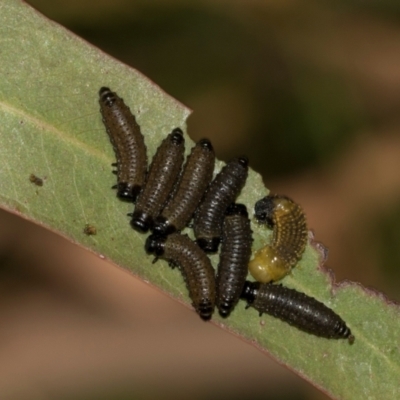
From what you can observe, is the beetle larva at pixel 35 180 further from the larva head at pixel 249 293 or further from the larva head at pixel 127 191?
the larva head at pixel 249 293

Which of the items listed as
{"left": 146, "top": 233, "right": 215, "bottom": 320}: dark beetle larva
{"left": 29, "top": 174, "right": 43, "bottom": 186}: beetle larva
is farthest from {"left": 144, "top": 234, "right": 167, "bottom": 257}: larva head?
{"left": 29, "top": 174, "right": 43, "bottom": 186}: beetle larva

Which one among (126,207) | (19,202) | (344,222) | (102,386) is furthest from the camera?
(344,222)

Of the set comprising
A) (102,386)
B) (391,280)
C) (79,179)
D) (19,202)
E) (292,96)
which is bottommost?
(102,386)

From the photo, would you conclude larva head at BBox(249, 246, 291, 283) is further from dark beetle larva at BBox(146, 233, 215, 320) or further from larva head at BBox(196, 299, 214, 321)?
larva head at BBox(196, 299, 214, 321)

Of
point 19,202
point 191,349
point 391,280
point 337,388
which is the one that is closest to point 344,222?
point 391,280

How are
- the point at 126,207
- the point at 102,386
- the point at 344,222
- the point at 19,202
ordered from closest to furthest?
the point at 19,202 < the point at 126,207 < the point at 102,386 < the point at 344,222

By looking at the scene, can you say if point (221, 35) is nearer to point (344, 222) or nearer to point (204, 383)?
point (344, 222)

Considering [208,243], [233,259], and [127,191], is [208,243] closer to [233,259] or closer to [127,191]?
[233,259]

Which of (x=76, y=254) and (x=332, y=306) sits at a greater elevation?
(x=332, y=306)
